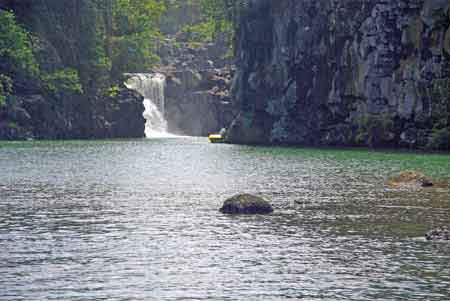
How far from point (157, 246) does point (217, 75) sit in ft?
440

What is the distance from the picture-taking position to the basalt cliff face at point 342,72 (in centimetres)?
10100

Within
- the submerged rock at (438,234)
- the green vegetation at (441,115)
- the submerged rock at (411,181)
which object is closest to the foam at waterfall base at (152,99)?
the green vegetation at (441,115)

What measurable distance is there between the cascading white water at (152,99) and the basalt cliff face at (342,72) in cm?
3303

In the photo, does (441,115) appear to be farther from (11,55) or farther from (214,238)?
(214,238)

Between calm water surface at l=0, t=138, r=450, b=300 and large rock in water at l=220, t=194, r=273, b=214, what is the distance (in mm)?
1061

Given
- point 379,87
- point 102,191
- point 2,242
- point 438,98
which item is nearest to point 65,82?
point 379,87

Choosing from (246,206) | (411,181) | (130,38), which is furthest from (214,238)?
(130,38)

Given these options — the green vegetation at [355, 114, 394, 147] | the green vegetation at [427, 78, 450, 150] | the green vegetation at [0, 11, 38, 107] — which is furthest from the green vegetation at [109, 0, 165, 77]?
the green vegetation at [427, 78, 450, 150]

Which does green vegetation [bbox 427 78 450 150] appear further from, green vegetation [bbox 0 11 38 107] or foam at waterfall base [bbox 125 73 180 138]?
foam at waterfall base [bbox 125 73 180 138]

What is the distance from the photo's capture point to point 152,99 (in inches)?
6555

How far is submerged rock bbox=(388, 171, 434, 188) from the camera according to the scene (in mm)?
61531

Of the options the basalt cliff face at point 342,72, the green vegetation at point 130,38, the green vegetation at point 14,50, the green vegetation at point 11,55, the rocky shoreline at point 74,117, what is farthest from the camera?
the green vegetation at point 130,38

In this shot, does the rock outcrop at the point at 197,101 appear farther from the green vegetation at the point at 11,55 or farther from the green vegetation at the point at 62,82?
the green vegetation at the point at 11,55

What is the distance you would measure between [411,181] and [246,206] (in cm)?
1795
